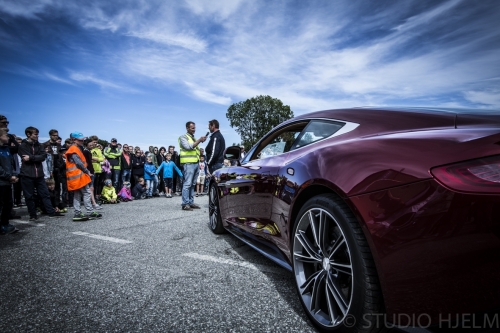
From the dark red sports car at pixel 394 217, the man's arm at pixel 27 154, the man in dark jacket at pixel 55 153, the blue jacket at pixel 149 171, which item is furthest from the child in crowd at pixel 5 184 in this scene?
the blue jacket at pixel 149 171

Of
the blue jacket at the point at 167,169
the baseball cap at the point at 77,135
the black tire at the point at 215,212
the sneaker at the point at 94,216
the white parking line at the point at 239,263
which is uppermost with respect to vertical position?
the baseball cap at the point at 77,135

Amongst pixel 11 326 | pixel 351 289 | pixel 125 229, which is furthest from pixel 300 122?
pixel 125 229

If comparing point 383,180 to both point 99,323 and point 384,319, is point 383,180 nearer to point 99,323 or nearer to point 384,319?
point 384,319

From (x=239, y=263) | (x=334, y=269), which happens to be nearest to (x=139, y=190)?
(x=239, y=263)

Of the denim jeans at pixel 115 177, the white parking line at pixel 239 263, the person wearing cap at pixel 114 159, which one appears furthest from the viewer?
the denim jeans at pixel 115 177

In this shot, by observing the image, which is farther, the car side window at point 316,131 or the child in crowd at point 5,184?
the child in crowd at point 5,184

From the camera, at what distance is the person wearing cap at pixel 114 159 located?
9.52 meters

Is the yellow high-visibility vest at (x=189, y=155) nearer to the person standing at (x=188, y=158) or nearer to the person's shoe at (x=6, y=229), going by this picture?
the person standing at (x=188, y=158)

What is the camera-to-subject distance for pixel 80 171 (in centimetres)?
549

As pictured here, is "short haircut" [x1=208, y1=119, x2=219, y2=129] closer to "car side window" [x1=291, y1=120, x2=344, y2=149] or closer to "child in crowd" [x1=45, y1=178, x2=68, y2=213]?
"child in crowd" [x1=45, y1=178, x2=68, y2=213]

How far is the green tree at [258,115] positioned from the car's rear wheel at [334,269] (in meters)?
40.2

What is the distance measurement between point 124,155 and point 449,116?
1010cm

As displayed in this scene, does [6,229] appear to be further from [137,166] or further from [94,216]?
[137,166]

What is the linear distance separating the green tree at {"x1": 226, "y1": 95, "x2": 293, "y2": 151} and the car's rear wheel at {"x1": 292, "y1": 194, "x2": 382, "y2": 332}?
40.2 metres
